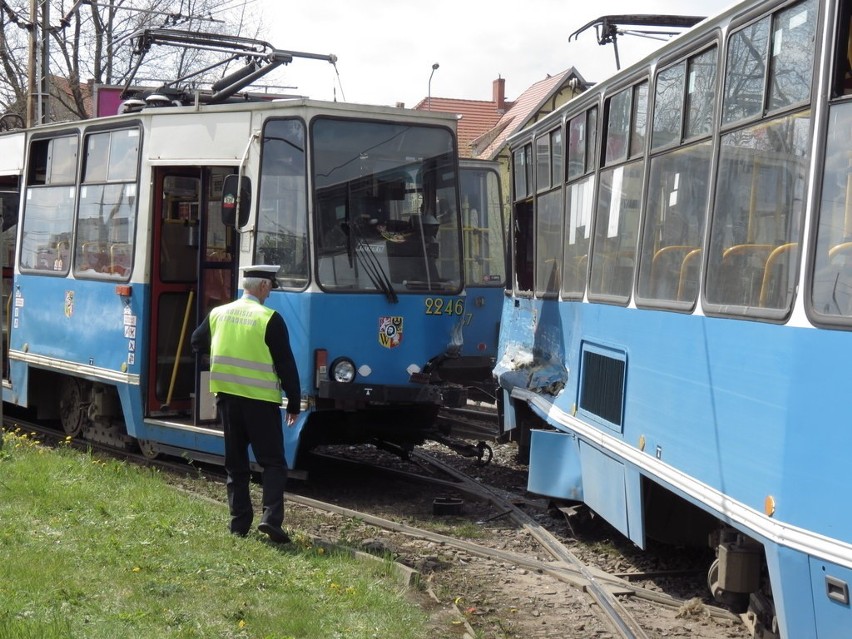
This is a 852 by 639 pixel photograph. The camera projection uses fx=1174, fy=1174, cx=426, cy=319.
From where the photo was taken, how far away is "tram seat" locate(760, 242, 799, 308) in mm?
4621

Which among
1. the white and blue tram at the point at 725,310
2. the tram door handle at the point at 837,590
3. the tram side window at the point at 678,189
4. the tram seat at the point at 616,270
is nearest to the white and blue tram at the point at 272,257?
the white and blue tram at the point at 725,310

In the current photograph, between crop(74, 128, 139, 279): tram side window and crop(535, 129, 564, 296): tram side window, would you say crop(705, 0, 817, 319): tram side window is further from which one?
crop(74, 128, 139, 279): tram side window

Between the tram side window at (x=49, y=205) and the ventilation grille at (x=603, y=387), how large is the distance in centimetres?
621

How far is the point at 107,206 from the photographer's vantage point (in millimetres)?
11000

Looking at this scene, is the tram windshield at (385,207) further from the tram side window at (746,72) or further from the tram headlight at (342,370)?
the tram side window at (746,72)

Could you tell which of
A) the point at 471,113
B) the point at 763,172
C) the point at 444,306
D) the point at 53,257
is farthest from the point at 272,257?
the point at 471,113

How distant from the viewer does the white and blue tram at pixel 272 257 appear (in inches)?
363

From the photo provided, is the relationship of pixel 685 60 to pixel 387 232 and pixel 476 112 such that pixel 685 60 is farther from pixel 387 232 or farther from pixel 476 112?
pixel 476 112

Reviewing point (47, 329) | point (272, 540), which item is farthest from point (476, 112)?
point (272, 540)

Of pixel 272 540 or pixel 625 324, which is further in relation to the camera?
pixel 272 540

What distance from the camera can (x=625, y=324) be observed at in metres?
6.79

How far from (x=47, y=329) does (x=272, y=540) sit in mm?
5559

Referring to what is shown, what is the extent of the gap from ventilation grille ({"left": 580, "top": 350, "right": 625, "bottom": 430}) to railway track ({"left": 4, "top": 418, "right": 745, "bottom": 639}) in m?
0.99

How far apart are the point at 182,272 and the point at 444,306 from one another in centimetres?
253
